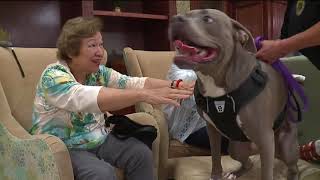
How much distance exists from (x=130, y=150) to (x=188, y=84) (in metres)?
0.32

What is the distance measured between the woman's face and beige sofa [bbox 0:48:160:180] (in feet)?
1.00

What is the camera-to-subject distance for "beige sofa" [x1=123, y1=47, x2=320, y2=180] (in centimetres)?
151

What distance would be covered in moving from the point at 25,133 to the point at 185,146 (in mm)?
742

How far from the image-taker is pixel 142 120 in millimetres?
1771

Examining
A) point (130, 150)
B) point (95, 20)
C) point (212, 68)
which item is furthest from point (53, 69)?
point (212, 68)

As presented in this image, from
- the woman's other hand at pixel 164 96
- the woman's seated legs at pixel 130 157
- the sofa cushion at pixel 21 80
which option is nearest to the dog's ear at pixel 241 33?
the woman's other hand at pixel 164 96

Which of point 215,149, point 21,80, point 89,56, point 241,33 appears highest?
point 241,33

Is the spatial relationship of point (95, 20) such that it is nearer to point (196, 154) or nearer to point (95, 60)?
point (95, 60)

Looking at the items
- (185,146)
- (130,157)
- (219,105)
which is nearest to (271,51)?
(219,105)

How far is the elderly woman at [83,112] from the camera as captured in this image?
4.62 ft

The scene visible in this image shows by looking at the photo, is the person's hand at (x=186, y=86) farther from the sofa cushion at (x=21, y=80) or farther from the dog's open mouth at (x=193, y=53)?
the sofa cushion at (x=21, y=80)

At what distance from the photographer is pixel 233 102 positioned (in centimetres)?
122

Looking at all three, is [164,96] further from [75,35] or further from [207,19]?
[75,35]

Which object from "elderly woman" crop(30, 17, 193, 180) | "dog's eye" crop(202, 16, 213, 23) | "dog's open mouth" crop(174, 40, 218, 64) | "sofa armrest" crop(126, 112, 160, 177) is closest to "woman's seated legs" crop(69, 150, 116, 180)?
"elderly woman" crop(30, 17, 193, 180)
